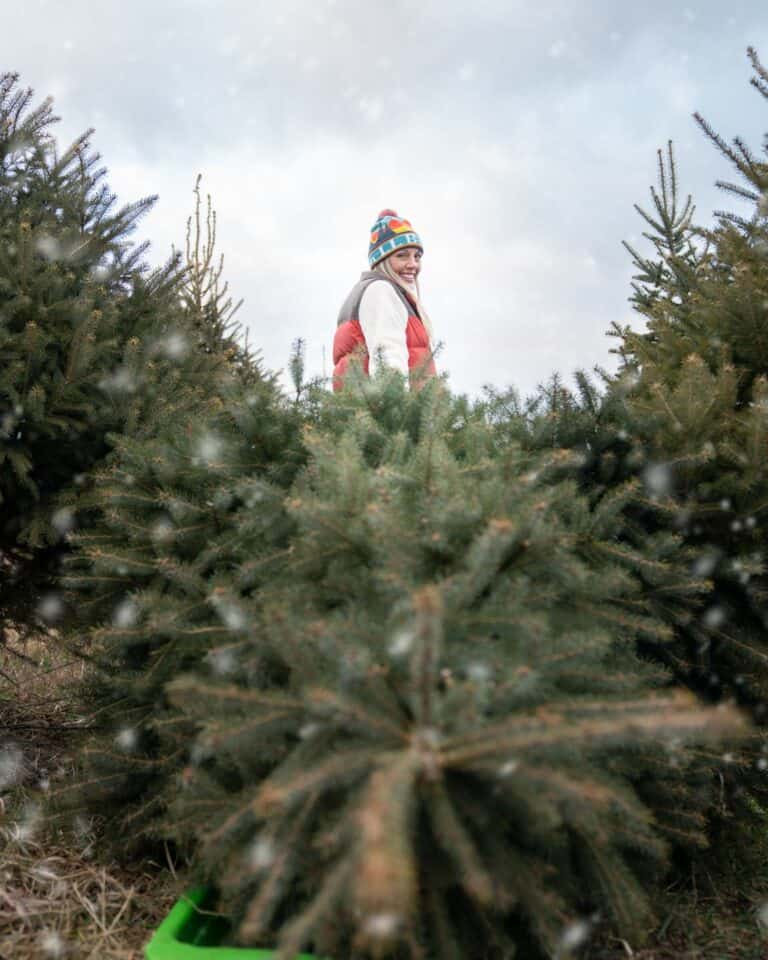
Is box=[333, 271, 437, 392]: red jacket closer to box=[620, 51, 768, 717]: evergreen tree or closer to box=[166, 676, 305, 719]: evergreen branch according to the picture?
box=[620, 51, 768, 717]: evergreen tree

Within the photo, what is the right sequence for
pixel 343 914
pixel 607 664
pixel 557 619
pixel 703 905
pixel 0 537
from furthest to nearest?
pixel 0 537
pixel 703 905
pixel 607 664
pixel 557 619
pixel 343 914

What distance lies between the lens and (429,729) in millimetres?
Result: 1339

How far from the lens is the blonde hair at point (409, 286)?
16.4 feet

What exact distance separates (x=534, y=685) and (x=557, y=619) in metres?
0.40

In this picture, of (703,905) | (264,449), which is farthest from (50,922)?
(703,905)

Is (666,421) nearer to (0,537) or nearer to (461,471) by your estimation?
(461,471)

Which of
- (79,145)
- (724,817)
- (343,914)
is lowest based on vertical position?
(724,817)

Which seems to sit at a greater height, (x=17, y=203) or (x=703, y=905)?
(x=17, y=203)

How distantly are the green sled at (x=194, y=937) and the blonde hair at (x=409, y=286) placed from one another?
3.68 metres

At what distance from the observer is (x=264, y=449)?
263 centimetres

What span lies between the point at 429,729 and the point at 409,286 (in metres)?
4.12

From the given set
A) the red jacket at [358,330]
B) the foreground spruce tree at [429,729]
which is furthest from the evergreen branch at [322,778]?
the red jacket at [358,330]

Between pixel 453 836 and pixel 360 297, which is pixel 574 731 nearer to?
pixel 453 836

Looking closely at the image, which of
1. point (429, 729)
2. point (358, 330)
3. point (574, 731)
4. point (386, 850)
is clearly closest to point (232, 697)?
point (429, 729)
